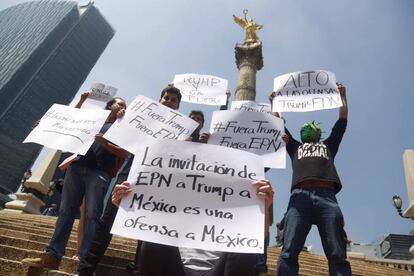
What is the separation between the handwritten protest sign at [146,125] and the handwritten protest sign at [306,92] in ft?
5.30

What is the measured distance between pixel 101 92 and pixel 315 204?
11.5 ft

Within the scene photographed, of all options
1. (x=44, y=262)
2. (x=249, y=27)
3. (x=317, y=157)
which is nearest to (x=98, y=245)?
(x=44, y=262)

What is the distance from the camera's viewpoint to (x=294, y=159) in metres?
3.67

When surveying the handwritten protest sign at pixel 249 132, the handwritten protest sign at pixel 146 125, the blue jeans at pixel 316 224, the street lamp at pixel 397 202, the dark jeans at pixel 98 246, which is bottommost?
the dark jeans at pixel 98 246

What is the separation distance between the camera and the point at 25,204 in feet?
33.4

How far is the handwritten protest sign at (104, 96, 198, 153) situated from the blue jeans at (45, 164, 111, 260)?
0.76 m

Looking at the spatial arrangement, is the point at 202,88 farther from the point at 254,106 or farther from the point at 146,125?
the point at 146,125

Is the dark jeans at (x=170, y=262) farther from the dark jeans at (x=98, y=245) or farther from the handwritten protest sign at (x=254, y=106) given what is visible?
the handwritten protest sign at (x=254, y=106)

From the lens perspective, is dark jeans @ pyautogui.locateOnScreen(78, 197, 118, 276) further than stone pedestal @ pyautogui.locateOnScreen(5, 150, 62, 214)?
No

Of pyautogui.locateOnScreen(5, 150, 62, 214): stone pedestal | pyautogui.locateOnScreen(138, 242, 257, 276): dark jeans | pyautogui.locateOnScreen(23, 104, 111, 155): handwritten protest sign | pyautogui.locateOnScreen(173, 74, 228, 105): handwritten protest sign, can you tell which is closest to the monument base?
pyautogui.locateOnScreen(5, 150, 62, 214): stone pedestal

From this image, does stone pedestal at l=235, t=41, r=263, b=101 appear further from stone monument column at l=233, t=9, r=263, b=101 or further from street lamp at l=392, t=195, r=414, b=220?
street lamp at l=392, t=195, r=414, b=220

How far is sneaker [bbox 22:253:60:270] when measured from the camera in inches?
114

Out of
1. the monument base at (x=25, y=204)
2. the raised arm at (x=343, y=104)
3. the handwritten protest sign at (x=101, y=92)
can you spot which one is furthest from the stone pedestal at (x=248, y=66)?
the raised arm at (x=343, y=104)

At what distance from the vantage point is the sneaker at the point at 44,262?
2888 millimetres
